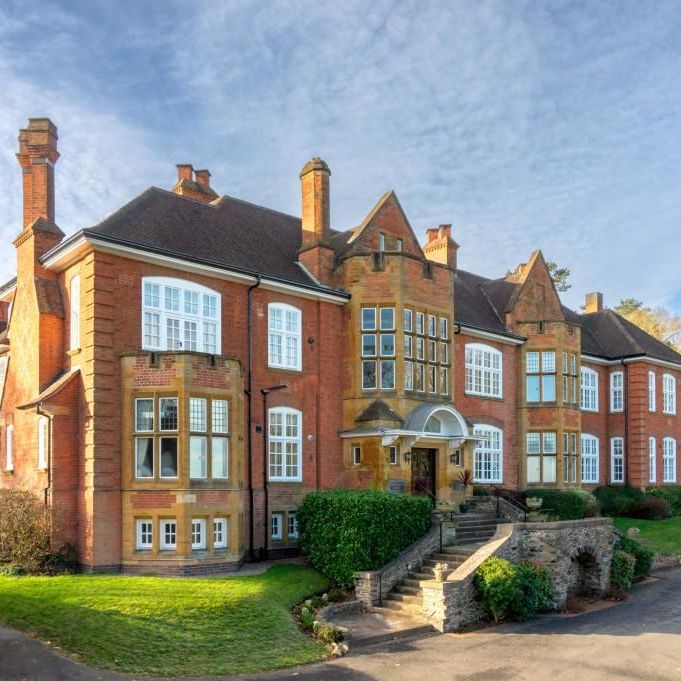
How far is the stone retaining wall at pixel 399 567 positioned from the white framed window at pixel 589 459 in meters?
15.5

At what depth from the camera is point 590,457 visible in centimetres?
3628

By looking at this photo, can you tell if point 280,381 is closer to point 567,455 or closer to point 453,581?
point 453,581

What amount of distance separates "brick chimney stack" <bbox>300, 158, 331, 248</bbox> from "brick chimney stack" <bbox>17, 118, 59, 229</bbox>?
799cm

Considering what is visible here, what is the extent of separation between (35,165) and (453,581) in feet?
54.5

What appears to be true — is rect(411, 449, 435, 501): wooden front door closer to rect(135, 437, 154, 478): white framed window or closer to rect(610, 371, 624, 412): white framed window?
rect(135, 437, 154, 478): white framed window

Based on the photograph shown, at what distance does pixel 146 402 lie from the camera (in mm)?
19797

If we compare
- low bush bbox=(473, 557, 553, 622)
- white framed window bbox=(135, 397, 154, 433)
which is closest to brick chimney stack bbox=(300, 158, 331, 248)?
white framed window bbox=(135, 397, 154, 433)

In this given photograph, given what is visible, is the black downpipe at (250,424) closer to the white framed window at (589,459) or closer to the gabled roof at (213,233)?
the gabled roof at (213,233)

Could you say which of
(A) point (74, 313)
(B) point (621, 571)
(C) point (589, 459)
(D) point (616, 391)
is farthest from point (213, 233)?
(D) point (616, 391)

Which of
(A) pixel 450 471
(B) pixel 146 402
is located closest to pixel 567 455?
(A) pixel 450 471

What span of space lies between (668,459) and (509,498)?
1550 centimetres

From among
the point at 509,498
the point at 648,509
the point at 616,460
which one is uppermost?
the point at 616,460

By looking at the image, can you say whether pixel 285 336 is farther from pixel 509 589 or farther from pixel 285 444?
pixel 509 589

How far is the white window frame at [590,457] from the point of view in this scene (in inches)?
1403
